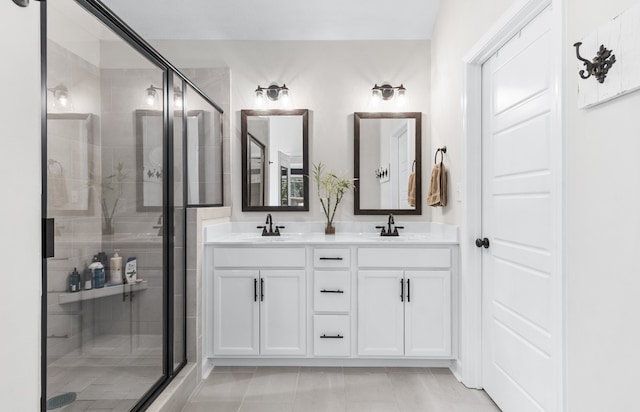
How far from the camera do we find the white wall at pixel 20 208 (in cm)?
111

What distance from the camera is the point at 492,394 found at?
2.42 metres

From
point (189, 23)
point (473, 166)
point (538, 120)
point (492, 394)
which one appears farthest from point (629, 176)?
point (189, 23)

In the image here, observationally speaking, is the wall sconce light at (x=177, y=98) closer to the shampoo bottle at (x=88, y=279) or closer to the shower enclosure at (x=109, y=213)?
the shower enclosure at (x=109, y=213)

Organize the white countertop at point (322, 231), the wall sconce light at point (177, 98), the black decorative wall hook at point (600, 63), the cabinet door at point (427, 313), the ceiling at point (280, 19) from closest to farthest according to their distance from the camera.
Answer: the black decorative wall hook at point (600, 63)
the wall sconce light at point (177, 98)
the cabinet door at point (427, 313)
the white countertop at point (322, 231)
the ceiling at point (280, 19)

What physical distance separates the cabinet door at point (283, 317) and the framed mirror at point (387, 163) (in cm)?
94

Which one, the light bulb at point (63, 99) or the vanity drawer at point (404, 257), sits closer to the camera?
the light bulb at point (63, 99)

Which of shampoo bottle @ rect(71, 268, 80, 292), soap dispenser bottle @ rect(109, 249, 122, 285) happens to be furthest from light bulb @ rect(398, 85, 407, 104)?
shampoo bottle @ rect(71, 268, 80, 292)

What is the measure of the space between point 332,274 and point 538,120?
1.55m

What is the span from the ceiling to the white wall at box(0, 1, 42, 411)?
2269 millimetres

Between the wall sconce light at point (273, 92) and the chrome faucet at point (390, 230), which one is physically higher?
the wall sconce light at point (273, 92)

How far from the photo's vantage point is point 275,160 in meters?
3.46

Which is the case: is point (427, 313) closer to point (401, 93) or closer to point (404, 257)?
point (404, 257)

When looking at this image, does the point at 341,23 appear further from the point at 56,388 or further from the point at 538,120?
the point at 56,388

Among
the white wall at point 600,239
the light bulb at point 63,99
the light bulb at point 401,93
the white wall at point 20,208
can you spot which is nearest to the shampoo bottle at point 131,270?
the white wall at point 20,208
